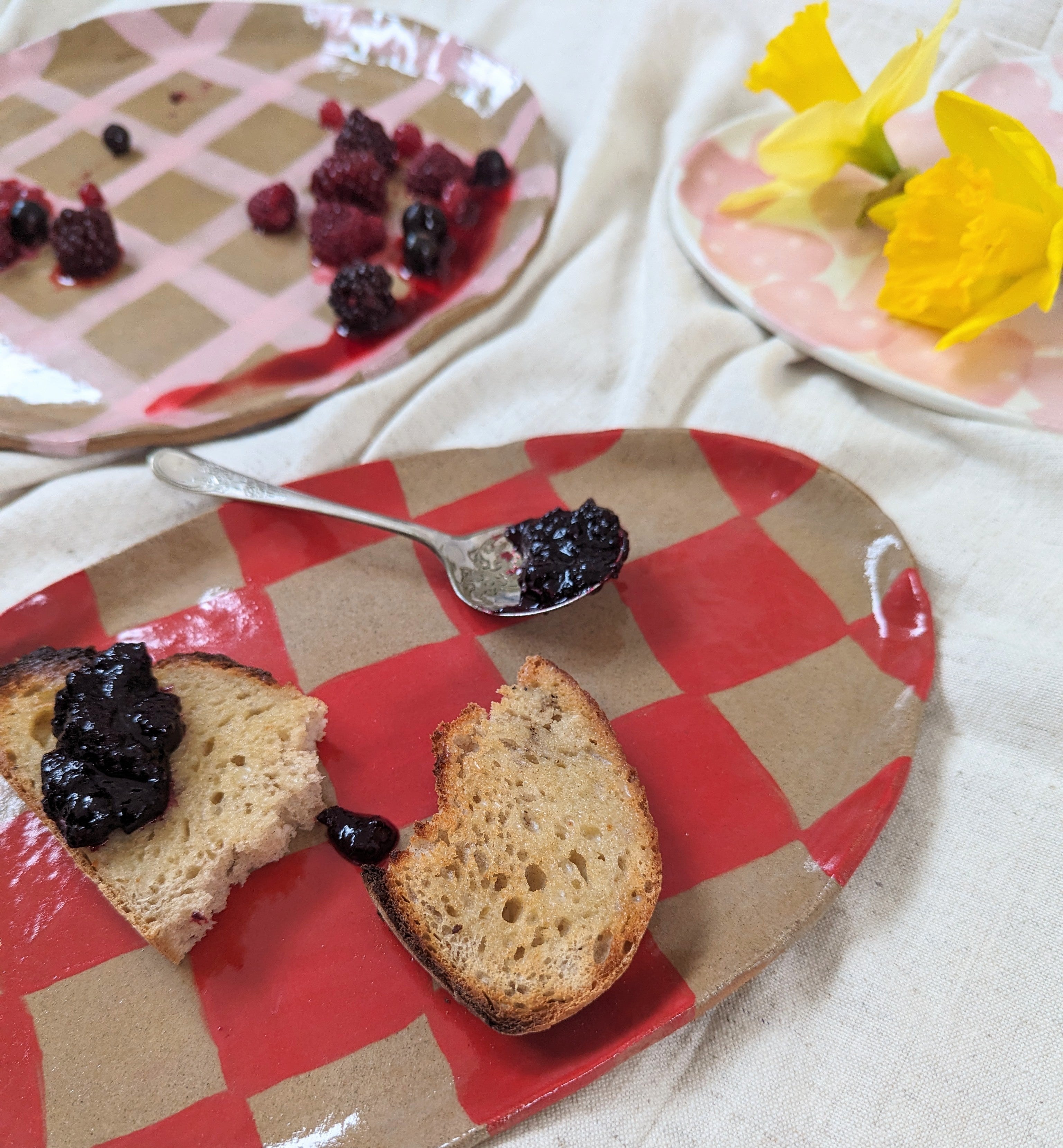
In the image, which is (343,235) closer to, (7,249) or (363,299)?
(363,299)

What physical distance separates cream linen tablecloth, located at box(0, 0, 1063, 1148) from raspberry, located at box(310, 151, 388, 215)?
1.42 ft

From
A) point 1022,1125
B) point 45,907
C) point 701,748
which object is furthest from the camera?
point 701,748

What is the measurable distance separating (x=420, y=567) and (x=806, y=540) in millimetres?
670

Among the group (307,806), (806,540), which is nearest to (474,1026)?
(307,806)

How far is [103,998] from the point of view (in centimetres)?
119

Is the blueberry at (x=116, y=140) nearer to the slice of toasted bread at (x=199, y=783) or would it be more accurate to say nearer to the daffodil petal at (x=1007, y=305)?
the slice of toasted bread at (x=199, y=783)

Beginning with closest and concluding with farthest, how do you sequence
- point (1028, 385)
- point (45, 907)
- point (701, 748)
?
point (45, 907), point (701, 748), point (1028, 385)

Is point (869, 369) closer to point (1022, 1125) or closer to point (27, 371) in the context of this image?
point (1022, 1125)

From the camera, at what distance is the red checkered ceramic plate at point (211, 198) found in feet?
6.31

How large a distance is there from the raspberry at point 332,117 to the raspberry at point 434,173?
338mm

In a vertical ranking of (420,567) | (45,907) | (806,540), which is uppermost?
(806,540)

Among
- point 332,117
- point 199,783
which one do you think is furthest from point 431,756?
point 332,117

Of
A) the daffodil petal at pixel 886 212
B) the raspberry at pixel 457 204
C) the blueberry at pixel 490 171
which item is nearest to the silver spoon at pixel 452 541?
the raspberry at pixel 457 204

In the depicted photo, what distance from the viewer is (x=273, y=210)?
2197 mm
